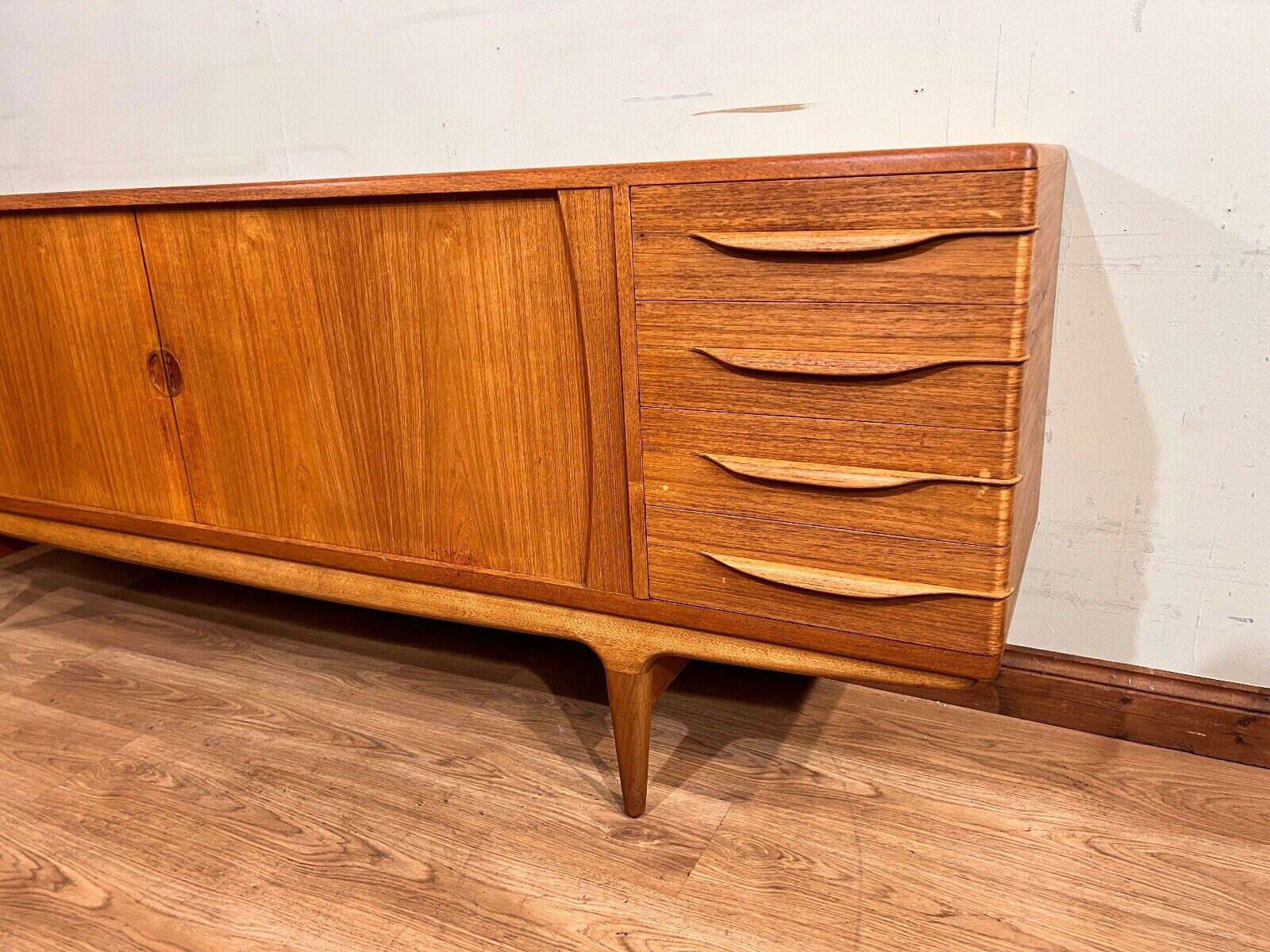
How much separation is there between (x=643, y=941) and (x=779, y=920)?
0.14 m

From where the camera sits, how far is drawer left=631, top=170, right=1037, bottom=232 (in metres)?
0.77

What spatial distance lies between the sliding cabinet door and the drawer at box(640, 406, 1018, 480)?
0.07m

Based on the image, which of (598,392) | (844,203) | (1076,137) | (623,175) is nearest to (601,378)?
(598,392)

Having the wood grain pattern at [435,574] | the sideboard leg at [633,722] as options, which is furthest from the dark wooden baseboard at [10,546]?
the sideboard leg at [633,722]

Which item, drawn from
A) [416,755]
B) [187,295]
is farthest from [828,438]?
[187,295]

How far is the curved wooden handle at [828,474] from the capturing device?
2.82 feet

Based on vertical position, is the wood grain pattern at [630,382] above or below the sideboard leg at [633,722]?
above

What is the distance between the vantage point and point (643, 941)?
3.11 ft

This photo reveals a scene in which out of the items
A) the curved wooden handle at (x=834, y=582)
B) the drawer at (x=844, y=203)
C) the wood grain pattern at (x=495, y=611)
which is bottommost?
the wood grain pattern at (x=495, y=611)

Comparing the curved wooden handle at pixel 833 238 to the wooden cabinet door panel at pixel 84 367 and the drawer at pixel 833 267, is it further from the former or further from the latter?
the wooden cabinet door panel at pixel 84 367

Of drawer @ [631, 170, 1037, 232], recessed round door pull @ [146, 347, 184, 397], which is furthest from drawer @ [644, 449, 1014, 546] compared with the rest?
recessed round door pull @ [146, 347, 184, 397]

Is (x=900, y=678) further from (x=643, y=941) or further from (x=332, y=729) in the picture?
(x=332, y=729)

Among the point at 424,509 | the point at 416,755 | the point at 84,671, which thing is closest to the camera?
the point at 424,509

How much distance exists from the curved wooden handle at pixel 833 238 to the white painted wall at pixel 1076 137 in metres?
0.45
